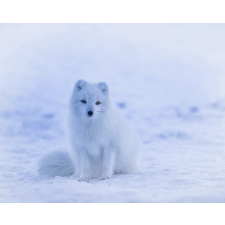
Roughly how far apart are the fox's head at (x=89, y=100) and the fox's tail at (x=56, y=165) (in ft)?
2.53

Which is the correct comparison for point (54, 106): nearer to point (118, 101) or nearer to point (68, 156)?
point (118, 101)

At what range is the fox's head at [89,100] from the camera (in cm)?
295

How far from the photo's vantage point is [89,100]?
2994mm

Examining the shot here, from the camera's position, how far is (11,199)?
2.44 meters

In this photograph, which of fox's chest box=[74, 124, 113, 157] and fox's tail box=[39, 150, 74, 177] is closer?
fox's chest box=[74, 124, 113, 157]

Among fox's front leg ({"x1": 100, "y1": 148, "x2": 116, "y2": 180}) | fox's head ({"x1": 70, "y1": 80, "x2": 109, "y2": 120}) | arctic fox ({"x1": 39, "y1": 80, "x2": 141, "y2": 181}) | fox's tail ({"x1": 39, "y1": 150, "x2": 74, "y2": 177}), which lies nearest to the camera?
fox's head ({"x1": 70, "y1": 80, "x2": 109, "y2": 120})

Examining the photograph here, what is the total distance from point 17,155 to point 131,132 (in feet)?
Result: 7.26

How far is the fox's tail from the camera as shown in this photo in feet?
11.2

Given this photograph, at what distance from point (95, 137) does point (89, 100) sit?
0.44 meters

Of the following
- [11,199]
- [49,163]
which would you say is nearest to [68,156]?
[49,163]

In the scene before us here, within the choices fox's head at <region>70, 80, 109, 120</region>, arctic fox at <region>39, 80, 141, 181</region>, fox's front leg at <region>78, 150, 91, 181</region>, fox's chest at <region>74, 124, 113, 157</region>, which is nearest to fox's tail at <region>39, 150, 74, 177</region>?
arctic fox at <region>39, 80, 141, 181</region>

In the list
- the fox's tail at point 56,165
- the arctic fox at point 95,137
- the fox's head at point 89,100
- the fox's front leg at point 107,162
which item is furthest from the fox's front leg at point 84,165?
the fox's head at point 89,100

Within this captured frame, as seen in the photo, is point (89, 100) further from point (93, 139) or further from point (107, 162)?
point (107, 162)

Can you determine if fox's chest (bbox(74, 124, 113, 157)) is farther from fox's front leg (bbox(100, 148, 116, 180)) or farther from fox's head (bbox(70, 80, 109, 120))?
fox's head (bbox(70, 80, 109, 120))
